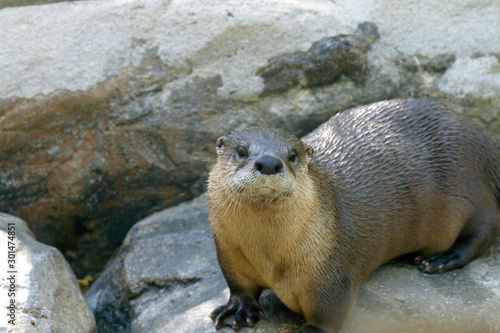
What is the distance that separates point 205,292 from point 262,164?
1.16 m

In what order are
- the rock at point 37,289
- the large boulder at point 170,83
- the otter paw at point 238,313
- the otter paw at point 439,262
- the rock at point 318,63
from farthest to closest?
the rock at point 318,63 < the large boulder at point 170,83 < the otter paw at point 439,262 < the otter paw at point 238,313 < the rock at point 37,289

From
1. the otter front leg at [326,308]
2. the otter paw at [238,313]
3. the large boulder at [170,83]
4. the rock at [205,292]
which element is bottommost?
the rock at [205,292]

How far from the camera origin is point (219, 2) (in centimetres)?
394

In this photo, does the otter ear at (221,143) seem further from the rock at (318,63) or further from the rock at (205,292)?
the rock at (318,63)

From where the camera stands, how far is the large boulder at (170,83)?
3.73 meters

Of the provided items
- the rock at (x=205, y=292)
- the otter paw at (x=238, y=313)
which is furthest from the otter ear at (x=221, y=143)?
the rock at (x=205, y=292)

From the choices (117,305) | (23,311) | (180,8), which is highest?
(180,8)

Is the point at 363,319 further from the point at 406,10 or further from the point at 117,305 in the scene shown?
the point at 406,10

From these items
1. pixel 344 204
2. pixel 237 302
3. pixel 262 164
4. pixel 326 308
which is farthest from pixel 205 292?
pixel 262 164

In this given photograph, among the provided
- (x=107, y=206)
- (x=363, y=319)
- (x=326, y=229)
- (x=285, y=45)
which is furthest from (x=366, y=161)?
(x=107, y=206)

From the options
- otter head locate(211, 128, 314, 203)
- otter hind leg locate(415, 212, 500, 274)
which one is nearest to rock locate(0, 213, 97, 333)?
otter head locate(211, 128, 314, 203)

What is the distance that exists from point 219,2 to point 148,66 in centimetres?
63

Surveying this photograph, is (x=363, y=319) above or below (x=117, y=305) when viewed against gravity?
above

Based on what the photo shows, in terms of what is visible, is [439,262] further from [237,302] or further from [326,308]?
[237,302]
